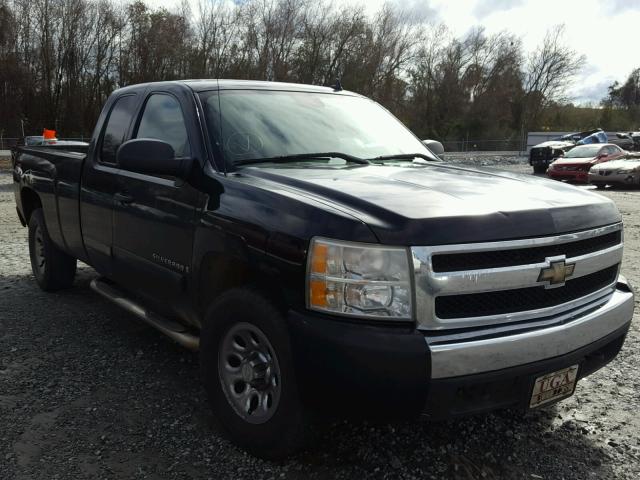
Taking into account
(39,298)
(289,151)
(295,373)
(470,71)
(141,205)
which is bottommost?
(39,298)

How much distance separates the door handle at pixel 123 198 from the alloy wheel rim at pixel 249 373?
53.6 inches

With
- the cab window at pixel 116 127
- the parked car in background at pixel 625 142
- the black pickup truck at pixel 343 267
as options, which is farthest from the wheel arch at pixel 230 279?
the parked car in background at pixel 625 142

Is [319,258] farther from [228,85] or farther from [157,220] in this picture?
[228,85]

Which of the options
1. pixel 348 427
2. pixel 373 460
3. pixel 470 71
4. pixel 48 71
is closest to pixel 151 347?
pixel 348 427

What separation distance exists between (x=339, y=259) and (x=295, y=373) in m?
0.51

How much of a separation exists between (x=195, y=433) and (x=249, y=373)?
637 millimetres

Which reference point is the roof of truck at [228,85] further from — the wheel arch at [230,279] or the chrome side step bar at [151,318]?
the chrome side step bar at [151,318]

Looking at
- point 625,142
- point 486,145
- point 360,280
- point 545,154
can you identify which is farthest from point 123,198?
point 486,145

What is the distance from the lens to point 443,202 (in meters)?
2.46

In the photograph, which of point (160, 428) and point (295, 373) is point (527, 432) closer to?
point (295, 373)

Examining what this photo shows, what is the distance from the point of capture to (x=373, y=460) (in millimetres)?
2795

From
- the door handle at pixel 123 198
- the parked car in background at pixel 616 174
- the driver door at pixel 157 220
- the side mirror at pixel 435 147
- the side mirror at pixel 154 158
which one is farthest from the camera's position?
the parked car in background at pixel 616 174

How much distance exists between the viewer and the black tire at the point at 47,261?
546cm

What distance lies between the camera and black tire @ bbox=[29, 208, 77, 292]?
546cm
